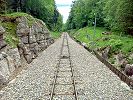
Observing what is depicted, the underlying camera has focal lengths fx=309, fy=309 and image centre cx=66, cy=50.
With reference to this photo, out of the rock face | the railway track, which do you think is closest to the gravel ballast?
the railway track

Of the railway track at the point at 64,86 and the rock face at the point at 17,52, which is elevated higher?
the rock face at the point at 17,52

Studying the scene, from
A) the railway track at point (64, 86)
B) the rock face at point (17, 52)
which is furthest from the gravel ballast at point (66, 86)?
the rock face at point (17, 52)

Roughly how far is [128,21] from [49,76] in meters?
18.7

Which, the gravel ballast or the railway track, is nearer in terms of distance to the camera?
the gravel ballast

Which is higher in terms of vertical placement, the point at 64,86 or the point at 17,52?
the point at 17,52

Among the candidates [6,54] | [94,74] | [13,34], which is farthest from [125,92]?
[13,34]

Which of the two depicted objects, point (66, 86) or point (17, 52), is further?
point (17, 52)

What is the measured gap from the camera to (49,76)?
23578mm

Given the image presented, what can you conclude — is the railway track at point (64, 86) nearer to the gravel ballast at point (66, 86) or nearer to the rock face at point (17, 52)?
the gravel ballast at point (66, 86)

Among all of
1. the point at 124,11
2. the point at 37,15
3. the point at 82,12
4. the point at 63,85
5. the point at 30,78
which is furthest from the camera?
the point at 82,12

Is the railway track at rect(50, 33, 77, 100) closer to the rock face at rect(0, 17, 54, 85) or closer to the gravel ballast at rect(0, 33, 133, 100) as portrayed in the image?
the gravel ballast at rect(0, 33, 133, 100)

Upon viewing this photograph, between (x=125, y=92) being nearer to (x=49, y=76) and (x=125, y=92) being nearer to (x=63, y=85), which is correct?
(x=63, y=85)

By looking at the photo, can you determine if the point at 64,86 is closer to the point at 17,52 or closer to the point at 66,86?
the point at 66,86

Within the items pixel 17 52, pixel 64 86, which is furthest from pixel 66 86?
pixel 17 52
